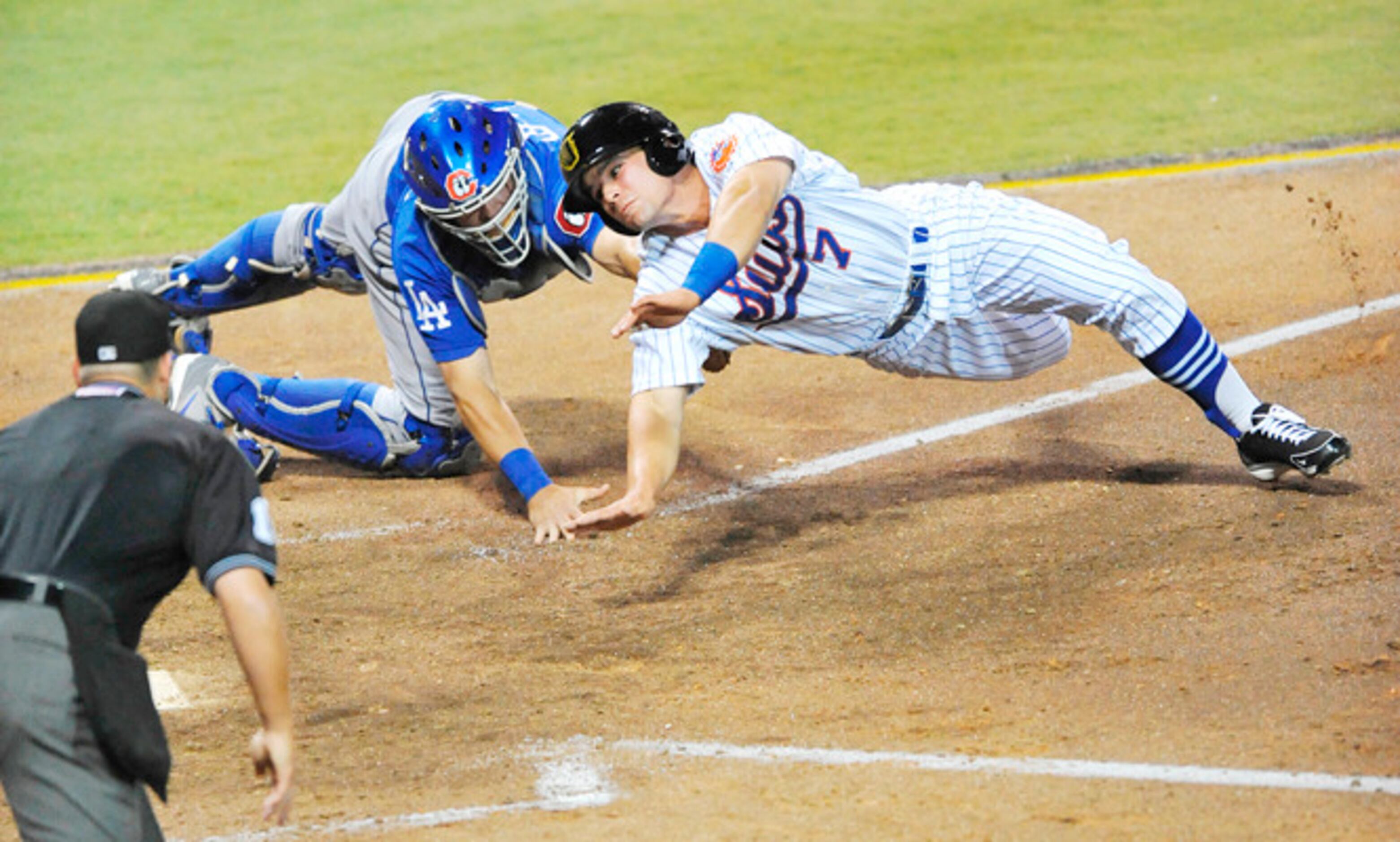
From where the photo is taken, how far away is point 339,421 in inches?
262

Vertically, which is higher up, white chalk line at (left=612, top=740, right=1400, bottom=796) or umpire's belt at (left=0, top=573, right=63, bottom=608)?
umpire's belt at (left=0, top=573, right=63, bottom=608)

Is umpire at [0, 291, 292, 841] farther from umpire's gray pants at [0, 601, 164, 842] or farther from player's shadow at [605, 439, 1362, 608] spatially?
player's shadow at [605, 439, 1362, 608]

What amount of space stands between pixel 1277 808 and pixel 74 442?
2615 millimetres

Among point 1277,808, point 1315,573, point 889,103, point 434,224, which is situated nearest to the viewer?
point 1277,808

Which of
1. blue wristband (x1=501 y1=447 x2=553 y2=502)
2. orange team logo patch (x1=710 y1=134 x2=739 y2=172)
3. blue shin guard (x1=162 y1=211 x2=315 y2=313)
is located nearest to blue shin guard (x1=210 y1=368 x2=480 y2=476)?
blue shin guard (x1=162 y1=211 x2=315 y2=313)

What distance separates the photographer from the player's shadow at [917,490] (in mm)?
5746

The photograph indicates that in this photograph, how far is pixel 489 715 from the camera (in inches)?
181

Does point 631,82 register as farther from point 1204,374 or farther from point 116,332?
point 116,332

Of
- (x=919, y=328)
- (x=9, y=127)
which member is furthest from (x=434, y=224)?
(x=9, y=127)

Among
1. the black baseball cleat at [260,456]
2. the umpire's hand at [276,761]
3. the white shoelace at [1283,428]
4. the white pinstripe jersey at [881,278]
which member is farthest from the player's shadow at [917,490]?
the umpire's hand at [276,761]

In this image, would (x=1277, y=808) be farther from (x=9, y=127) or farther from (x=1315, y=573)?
(x=9, y=127)

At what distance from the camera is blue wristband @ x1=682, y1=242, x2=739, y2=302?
468 cm

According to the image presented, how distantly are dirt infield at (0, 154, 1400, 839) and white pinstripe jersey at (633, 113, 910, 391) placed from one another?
761mm

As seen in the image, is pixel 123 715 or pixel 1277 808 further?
pixel 1277 808
